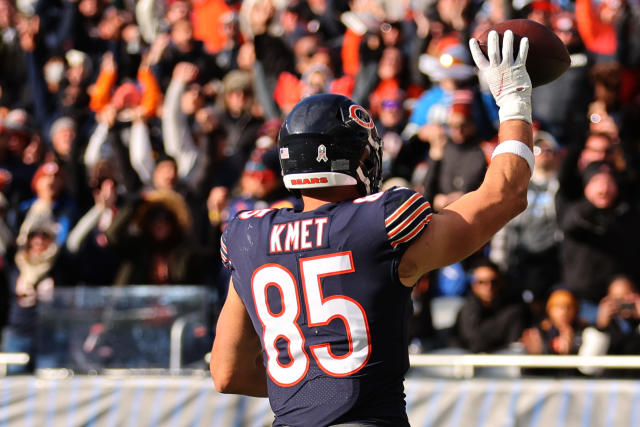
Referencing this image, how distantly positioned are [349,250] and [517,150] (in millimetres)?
607

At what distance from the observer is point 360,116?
10.7 feet

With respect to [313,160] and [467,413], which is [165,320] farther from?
[313,160]

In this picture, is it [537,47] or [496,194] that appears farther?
[537,47]

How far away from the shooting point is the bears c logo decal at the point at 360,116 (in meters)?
3.24

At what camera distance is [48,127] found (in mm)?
11961

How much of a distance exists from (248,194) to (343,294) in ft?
18.0

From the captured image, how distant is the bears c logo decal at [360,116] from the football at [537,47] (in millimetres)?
445

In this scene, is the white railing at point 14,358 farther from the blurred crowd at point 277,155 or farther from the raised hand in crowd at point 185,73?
the raised hand in crowd at point 185,73

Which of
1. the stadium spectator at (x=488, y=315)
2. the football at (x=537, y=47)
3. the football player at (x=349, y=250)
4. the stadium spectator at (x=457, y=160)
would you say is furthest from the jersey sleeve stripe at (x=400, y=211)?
the stadium spectator at (x=457, y=160)

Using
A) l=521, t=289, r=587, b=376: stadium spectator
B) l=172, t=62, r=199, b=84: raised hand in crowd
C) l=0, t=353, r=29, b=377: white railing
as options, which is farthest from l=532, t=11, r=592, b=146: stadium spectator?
l=0, t=353, r=29, b=377: white railing

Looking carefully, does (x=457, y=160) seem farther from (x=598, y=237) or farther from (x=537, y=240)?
(x=598, y=237)

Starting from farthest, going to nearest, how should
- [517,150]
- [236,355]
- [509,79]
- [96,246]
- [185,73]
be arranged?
1. [185,73]
2. [96,246]
3. [236,355]
4. [509,79]
5. [517,150]

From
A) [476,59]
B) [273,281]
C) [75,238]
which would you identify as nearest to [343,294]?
[273,281]

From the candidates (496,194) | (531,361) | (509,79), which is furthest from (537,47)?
(531,361)
